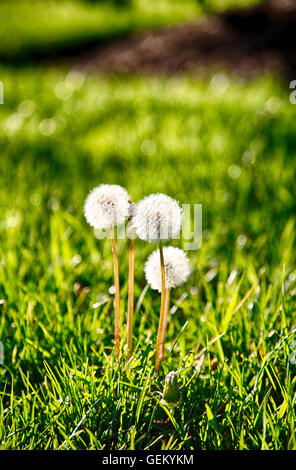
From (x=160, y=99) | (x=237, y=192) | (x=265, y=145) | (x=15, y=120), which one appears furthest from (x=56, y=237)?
(x=160, y=99)

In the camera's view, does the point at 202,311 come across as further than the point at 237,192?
No

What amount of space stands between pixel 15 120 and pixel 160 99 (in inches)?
44.9

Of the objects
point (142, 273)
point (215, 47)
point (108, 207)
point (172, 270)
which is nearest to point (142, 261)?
point (142, 273)

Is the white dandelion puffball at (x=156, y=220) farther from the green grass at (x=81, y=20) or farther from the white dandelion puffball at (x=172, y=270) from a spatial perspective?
the green grass at (x=81, y=20)

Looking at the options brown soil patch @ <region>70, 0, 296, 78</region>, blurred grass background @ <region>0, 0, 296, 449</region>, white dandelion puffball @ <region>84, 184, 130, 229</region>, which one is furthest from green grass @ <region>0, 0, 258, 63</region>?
white dandelion puffball @ <region>84, 184, 130, 229</region>

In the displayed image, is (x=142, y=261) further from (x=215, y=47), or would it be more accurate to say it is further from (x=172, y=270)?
(x=215, y=47)

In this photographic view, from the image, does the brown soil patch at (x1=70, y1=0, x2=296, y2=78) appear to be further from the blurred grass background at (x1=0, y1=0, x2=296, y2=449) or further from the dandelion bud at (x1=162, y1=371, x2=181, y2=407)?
the dandelion bud at (x1=162, y1=371, x2=181, y2=407)

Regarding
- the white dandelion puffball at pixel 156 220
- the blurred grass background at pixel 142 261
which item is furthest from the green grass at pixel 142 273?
the white dandelion puffball at pixel 156 220

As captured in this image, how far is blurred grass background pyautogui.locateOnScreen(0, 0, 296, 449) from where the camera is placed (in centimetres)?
107

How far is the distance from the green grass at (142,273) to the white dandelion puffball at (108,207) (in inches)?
13.2

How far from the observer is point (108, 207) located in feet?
3.16

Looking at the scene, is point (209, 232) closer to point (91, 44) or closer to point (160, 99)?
point (160, 99)

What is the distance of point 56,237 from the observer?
1.76 metres

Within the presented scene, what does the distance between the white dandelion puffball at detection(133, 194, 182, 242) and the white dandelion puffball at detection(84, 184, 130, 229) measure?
33 millimetres
